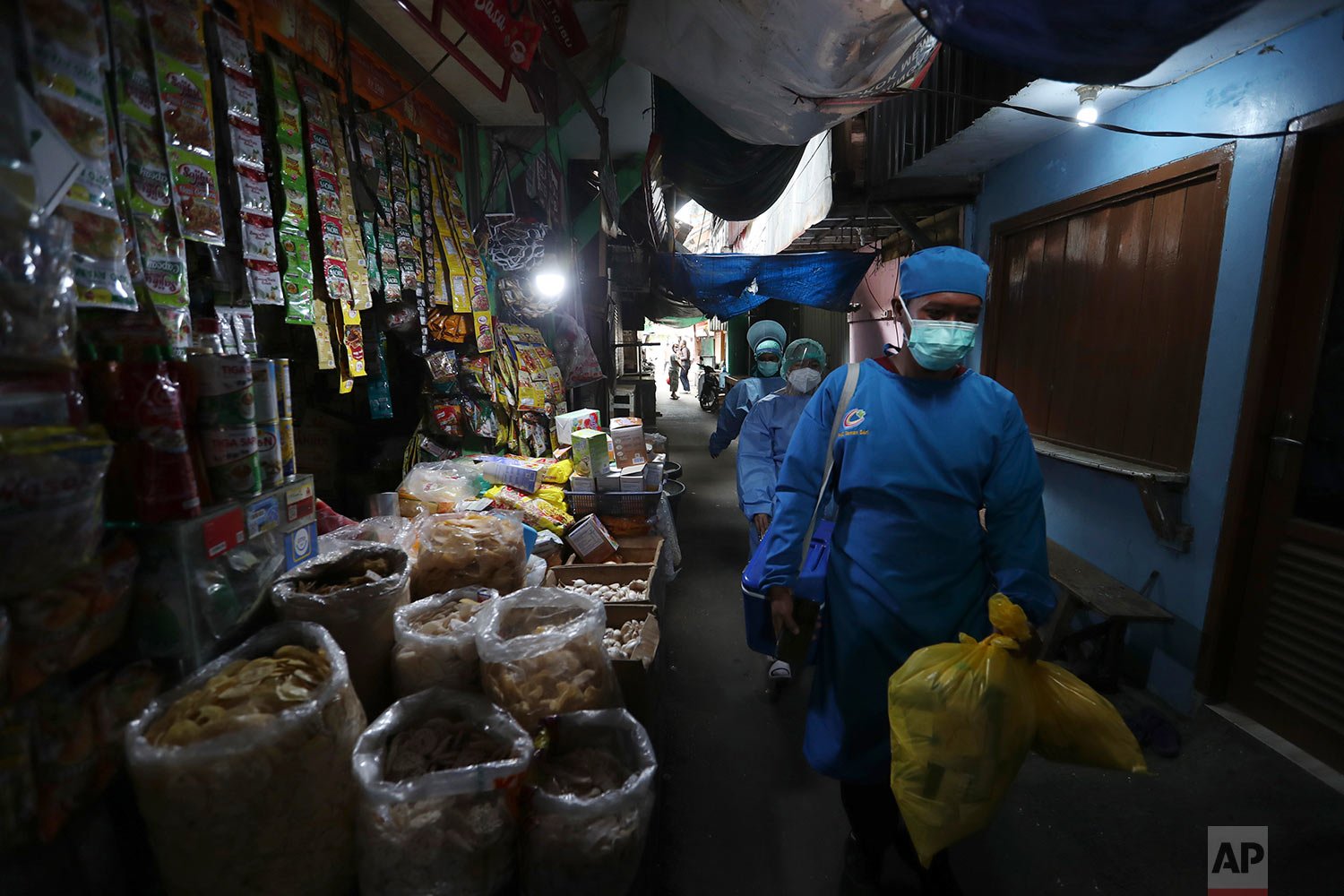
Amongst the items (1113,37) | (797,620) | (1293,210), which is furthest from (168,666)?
(1293,210)

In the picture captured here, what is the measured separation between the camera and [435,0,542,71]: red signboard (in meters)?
2.04

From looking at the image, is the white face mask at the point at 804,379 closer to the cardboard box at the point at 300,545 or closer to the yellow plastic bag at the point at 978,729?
the yellow plastic bag at the point at 978,729

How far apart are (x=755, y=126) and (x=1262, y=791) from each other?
160 inches

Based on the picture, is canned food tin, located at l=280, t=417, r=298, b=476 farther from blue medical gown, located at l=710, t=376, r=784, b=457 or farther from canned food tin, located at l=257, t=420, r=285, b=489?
blue medical gown, located at l=710, t=376, r=784, b=457

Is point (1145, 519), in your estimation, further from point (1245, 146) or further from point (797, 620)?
point (797, 620)

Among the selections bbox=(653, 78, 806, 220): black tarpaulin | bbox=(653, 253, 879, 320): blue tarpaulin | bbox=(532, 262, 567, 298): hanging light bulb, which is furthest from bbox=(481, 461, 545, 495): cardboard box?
bbox=(653, 253, 879, 320): blue tarpaulin

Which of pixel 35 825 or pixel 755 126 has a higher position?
pixel 755 126

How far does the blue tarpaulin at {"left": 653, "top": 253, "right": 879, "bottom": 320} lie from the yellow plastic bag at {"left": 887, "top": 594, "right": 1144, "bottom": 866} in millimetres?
5848

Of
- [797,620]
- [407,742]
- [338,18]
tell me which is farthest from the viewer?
[338,18]

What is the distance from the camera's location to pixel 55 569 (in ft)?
3.13

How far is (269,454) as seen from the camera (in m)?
1.40

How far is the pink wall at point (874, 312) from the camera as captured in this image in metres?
7.68

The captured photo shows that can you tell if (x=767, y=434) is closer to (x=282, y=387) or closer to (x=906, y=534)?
(x=906, y=534)

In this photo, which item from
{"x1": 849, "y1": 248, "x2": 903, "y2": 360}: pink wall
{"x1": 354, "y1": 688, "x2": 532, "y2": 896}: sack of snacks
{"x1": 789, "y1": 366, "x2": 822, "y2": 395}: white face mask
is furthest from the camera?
{"x1": 849, "y1": 248, "x2": 903, "y2": 360}: pink wall
